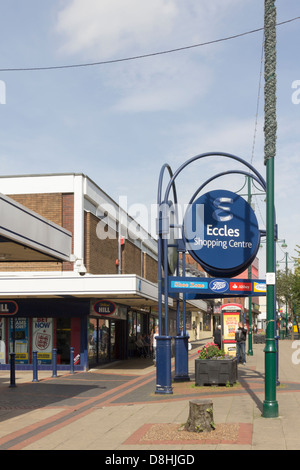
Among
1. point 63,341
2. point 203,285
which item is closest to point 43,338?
point 63,341

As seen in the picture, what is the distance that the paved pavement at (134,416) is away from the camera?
31.4 ft

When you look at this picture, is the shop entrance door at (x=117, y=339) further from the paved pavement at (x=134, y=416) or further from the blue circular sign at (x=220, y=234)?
the blue circular sign at (x=220, y=234)

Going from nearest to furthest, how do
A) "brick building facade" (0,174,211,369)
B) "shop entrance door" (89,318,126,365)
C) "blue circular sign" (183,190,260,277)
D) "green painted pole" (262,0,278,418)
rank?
1. "green painted pole" (262,0,278,418)
2. "blue circular sign" (183,190,260,277)
3. "brick building facade" (0,174,211,369)
4. "shop entrance door" (89,318,126,365)

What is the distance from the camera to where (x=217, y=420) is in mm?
11469

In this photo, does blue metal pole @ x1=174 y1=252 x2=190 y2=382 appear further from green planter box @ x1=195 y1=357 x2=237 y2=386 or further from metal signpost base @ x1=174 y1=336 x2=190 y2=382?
green planter box @ x1=195 y1=357 x2=237 y2=386

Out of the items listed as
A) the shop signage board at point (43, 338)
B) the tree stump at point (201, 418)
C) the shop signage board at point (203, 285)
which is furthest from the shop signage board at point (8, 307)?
the tree stump at point (201, 418)

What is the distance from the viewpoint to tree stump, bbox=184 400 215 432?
10.1 meters

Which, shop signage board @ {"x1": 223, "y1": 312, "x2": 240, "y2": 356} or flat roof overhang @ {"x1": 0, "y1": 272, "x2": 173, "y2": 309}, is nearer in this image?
flat roof overhang @ {"x1": 0, "y1": 272, "x2": 173, "y2": 309}

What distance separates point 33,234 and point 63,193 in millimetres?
15702

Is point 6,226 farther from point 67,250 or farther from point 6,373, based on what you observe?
point 6,373

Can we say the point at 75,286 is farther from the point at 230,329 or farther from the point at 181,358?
the point at 230,329

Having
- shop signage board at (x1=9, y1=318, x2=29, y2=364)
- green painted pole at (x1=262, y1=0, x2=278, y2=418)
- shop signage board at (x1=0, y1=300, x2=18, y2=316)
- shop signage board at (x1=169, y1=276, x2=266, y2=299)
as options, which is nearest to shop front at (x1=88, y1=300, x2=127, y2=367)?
shop signage board at (x1=9, y1=318, x2=29, y2=364)

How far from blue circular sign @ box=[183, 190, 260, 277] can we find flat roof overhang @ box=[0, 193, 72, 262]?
378 centimetres

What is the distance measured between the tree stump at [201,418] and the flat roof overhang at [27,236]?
5.11 meters
